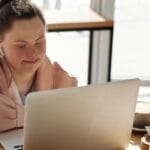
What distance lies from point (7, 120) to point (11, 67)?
0.62 feet

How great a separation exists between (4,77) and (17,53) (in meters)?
0.10

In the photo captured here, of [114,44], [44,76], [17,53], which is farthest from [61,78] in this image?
[114,44]

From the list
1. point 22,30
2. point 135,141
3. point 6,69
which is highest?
point 22,30

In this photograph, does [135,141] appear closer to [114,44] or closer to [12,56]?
[12,56]

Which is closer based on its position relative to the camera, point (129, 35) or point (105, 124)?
point (105, 124)

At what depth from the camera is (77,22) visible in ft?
6.06

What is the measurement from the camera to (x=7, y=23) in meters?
1.49

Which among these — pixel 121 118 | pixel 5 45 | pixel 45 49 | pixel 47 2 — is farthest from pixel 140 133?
pixel 47 2

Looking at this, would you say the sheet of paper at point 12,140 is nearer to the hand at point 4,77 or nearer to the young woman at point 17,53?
the young woman at point 17,53

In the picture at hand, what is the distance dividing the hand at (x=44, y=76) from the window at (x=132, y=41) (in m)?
0.72

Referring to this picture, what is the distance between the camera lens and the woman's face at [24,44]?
150 cm

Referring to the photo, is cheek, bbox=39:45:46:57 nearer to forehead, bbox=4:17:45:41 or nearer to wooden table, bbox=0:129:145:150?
forehead, bbox=4:17:45:41

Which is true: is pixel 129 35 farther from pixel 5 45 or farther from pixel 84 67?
pixel 5 45

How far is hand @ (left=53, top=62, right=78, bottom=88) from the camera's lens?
5.32 ft
